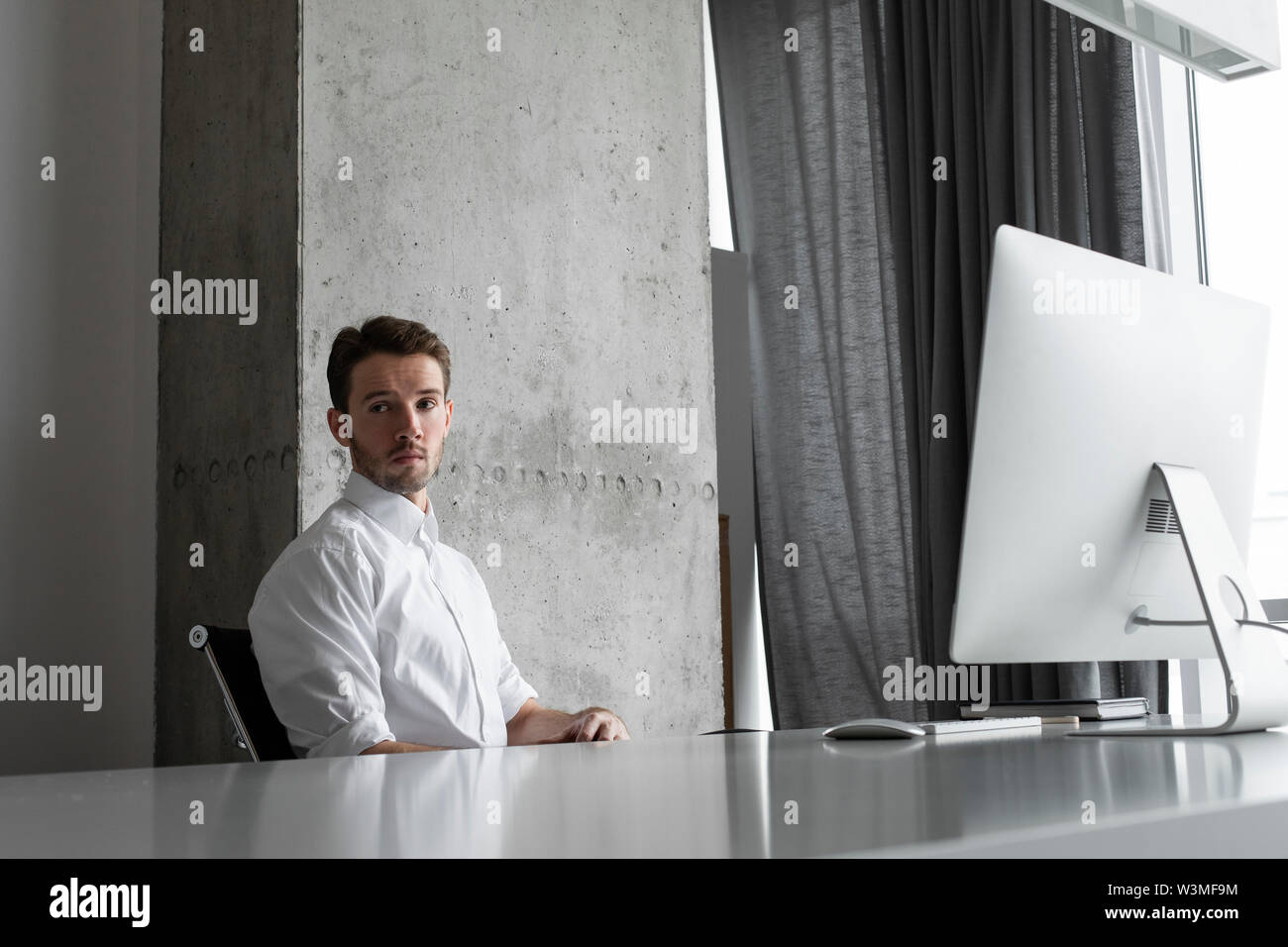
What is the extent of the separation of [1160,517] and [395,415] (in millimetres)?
1430

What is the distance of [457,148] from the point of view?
3.22 metres

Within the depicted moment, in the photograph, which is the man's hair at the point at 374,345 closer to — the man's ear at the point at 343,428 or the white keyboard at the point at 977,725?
the man's ear at the point at 343,428

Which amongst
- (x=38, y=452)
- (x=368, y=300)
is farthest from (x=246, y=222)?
(x=38, y=452)

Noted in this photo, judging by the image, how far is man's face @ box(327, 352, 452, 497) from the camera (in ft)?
7.80

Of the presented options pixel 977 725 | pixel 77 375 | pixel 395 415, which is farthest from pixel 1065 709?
pixel 77 375

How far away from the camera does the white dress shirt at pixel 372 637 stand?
195cm

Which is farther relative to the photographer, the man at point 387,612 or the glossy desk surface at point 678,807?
the man at point 387,612

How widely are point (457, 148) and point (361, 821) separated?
112 inches

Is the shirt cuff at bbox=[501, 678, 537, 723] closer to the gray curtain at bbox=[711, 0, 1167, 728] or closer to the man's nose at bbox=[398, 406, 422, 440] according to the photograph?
the man's nose at bbox=[398, 406, 422, 440]

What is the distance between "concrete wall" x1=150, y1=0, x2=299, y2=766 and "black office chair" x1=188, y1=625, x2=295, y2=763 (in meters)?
0.86

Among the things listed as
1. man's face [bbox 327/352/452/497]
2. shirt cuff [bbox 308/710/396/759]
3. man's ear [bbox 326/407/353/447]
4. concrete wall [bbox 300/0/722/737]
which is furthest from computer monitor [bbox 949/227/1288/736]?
concrete wall [bbox 300/0/722/737]

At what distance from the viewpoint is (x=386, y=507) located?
2291mm

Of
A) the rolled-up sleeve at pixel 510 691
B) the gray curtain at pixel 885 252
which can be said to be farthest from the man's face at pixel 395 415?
the gray curtain at pixel 885 252

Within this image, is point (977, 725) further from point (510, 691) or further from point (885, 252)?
point (885, 252)
